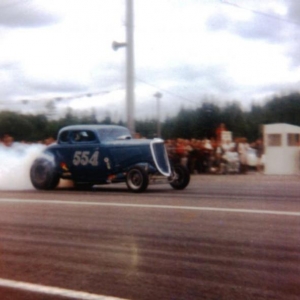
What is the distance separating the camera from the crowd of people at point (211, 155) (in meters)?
24.2

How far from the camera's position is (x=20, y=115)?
3123 cm

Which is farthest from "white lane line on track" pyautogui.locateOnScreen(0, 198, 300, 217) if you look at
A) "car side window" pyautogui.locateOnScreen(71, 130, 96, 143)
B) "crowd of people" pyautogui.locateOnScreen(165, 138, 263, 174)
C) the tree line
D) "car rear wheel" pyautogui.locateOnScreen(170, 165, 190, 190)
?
"crowd of people" pyautogui.locateOnScreen(165, 138, 263, 174)

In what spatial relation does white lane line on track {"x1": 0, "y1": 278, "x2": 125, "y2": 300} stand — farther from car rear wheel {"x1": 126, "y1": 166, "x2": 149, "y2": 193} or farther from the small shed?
the small shed

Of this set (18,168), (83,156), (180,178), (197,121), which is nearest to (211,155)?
(180,178)

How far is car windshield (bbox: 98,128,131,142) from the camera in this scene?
18.1m

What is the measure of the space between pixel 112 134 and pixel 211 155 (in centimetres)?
728

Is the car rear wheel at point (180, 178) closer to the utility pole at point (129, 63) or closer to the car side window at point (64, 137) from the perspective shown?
the car side window at point (64, 137)

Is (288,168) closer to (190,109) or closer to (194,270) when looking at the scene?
(190,109)

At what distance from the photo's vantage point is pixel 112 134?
60.2 ft

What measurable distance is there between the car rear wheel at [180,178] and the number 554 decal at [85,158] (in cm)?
201

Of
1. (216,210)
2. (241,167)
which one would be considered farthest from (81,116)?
(216,210)

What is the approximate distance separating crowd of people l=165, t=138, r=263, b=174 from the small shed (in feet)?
2.83

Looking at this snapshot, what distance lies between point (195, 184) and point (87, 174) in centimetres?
333

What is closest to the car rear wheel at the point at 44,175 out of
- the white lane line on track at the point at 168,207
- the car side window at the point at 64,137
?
the car side window at the point at 64,137
